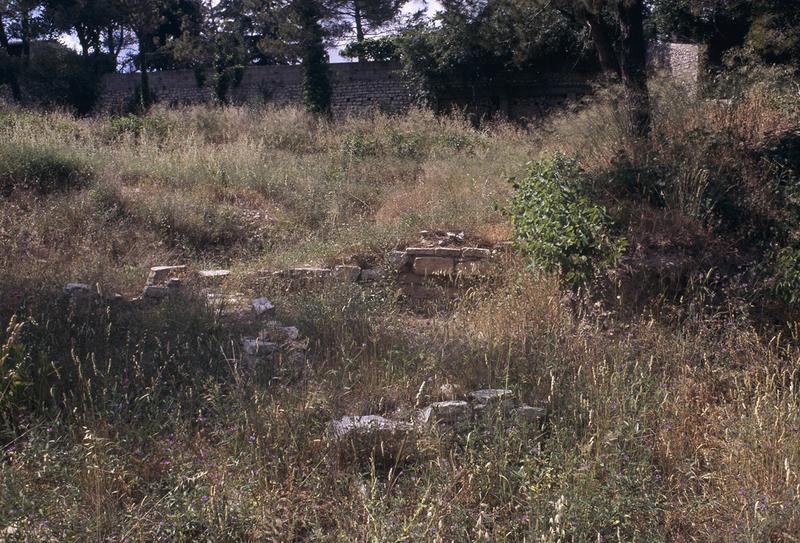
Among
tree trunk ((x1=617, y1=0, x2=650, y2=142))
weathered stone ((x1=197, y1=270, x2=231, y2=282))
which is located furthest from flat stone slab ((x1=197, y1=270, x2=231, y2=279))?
tree trunk ((x1=617, y1=0, x2=650, y2=142))

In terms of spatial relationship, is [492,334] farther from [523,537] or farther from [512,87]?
[512,87]

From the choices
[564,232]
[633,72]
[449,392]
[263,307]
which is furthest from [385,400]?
[633,72]

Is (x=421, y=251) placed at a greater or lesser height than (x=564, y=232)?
lesser

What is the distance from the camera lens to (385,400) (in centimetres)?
393

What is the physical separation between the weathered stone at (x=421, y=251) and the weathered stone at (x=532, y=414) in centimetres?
316

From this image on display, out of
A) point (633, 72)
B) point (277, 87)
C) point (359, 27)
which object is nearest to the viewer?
point (633, 72)

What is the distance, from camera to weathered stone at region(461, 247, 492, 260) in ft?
21.6

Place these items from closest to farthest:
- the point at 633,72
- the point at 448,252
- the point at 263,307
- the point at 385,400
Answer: the point at 385,400
the point at 263,307
the point at 448,252
the point at 633,72

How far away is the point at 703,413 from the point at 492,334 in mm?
1486

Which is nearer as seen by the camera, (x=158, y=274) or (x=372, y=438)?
(x=372, y=438)

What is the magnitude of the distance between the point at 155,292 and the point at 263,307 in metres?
1.12

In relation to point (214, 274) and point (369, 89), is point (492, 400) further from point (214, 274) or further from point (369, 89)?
point (369, 89)

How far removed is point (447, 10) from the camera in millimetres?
8719

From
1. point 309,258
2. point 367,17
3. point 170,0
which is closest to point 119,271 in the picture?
point 309,258
